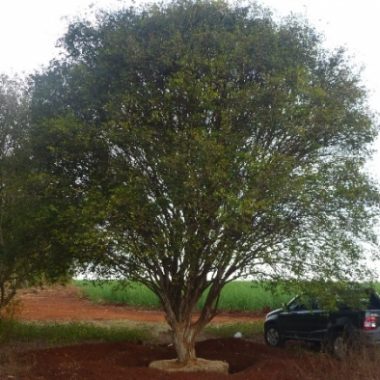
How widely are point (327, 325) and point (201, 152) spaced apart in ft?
23.4

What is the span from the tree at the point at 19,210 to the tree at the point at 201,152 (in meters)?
0.81

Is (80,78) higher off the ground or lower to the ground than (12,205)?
higher

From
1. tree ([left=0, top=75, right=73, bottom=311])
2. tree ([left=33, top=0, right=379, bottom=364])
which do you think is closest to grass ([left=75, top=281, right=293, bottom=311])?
tree ([left=0, top=75, right=73, bottom=311])

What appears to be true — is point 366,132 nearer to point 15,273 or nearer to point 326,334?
point 326,334

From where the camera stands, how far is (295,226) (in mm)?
10797

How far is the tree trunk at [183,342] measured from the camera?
38.5 feet

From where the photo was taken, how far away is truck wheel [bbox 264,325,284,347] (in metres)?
17.1

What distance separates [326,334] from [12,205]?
308 inches

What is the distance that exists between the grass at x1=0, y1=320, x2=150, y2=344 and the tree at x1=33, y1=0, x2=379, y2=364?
5.57 metres

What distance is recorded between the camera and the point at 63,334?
1714cm

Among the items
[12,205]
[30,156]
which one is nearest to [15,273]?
[12,205]

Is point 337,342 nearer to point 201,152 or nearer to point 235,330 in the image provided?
point 235,330

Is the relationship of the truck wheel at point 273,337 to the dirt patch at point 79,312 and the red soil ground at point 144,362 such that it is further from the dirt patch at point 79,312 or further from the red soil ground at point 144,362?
the dirt patch at point 79,312

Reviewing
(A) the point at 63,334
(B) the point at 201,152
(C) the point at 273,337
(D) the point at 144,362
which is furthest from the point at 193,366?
(A) the point at 63,334
